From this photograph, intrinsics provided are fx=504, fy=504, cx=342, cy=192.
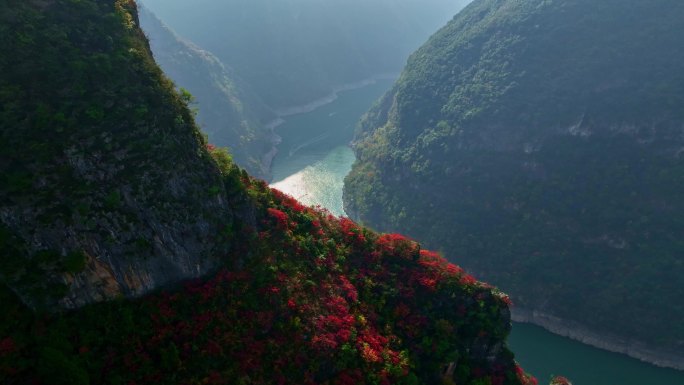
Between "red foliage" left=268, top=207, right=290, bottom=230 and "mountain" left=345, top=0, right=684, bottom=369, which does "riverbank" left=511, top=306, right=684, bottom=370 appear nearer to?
"mountain" left=345, top=0, right=684, bottom=369

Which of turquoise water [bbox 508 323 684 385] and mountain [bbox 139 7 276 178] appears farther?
mountain [bbox 139 7 276 178]

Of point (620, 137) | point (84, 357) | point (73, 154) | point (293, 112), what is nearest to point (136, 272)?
point (84, 357)

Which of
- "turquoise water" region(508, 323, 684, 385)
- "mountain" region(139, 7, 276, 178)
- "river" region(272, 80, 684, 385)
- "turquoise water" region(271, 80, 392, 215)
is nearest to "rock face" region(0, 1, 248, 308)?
"turquoise water" region(508, 323, 684, 385)

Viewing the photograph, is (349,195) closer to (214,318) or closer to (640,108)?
(640,108)

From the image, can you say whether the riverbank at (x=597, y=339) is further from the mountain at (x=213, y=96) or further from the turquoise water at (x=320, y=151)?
the mountain at (x=213, y=96)

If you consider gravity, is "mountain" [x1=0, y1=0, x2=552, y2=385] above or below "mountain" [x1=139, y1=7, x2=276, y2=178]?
below

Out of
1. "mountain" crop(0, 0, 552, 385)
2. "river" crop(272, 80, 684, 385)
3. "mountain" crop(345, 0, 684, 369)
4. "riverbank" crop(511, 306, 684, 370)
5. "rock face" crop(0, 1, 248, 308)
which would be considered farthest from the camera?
"mountain" crop(345, 0, 684, 369)

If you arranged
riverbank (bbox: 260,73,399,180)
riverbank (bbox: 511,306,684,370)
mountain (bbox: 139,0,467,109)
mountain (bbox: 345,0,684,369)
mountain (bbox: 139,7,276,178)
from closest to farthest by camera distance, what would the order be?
riverbank (bbox: 511,306,684,370) < mountain (bbox: 345,0,684,369) < riverbank (bbox: 260,73,399,180) < mountain (bbox: 139,7,276,178) < mountain (bbox: 139,0,467,109)
